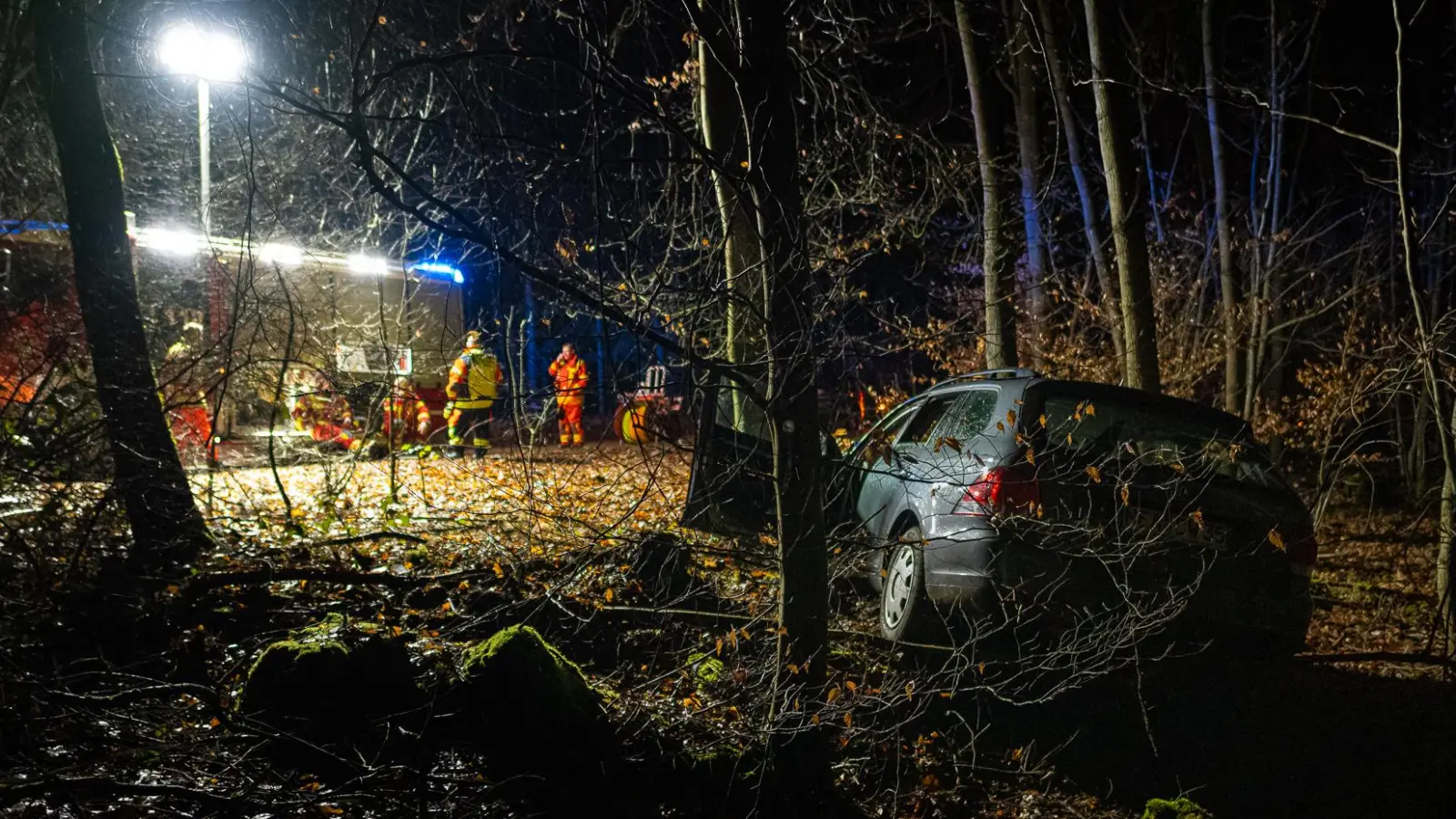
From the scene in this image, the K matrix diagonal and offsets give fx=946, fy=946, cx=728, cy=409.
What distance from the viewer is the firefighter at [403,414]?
7877 millimetres

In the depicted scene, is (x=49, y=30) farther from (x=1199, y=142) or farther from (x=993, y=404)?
(x=1199, y=142)

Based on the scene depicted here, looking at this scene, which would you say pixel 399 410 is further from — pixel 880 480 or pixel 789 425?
pixel 789 425

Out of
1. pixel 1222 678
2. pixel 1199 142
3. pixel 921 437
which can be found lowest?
pixel 1222 678

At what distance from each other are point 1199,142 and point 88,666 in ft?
59.8

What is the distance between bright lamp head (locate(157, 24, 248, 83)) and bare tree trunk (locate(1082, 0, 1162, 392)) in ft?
23.5

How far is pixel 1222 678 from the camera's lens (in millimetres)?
5570

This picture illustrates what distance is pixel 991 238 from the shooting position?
32.2 feet

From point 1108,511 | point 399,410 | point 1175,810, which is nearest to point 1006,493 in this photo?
point 1108,511

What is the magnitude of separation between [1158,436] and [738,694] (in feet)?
8.82

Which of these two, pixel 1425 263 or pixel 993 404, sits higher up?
pixel 1425 263

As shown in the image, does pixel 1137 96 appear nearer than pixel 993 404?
No

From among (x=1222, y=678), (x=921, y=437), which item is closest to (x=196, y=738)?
(x=921, y=437)

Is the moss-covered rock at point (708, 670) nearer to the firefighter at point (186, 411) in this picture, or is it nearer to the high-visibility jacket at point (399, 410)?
the high-visibility jacket at point (399, 410)

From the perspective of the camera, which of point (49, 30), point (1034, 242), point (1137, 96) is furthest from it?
point (1137, 96)
